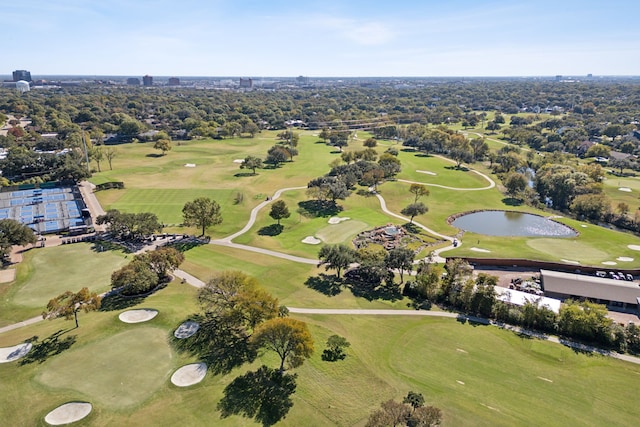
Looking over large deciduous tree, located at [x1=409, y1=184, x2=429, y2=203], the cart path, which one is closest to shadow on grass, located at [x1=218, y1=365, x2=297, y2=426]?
the cart path

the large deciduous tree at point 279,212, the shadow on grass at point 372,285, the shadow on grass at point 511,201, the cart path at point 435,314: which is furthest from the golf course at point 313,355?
the shadow on grass at point 511,201

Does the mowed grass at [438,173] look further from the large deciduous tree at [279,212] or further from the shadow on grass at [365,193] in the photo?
the large deciduous tree at [279,212]

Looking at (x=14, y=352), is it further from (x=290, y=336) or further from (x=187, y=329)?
(x=290, y=336)

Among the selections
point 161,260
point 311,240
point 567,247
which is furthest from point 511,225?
point 161,260

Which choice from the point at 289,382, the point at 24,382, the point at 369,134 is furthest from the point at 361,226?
the point at 369,134

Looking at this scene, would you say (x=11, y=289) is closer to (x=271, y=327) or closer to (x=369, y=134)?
(x=271, y=327)

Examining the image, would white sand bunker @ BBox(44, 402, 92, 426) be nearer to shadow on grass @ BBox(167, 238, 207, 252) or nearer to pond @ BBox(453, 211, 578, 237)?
shadow on grass @ BBox(167, 238, 207, 252)
